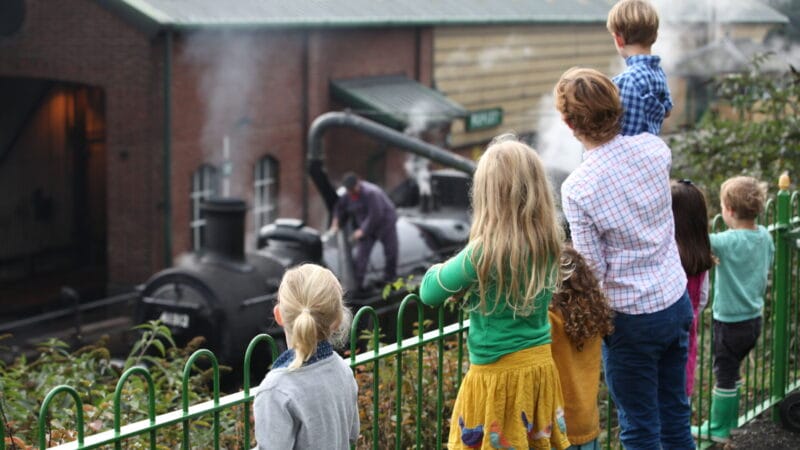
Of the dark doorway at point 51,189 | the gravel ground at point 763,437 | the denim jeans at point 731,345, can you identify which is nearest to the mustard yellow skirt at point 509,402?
the denim jeans at point 731,345

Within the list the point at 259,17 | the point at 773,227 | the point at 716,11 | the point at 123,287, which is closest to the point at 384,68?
the point at 259,17

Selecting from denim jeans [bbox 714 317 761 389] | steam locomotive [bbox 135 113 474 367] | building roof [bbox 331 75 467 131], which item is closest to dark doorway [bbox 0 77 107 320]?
building roof [bbox 331 75 467 131]

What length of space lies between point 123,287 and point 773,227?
12.1 metres

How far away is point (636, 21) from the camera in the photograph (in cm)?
430

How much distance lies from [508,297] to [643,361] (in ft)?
2.57

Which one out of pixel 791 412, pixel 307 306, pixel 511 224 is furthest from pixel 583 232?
pixel 791 412

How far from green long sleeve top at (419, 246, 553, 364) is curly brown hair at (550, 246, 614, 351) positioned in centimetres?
14

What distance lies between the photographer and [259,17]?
57.9 feet

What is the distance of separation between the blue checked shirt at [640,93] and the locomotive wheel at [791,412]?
2.55 metres

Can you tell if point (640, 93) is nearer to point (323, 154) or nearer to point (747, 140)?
point (747, 140)

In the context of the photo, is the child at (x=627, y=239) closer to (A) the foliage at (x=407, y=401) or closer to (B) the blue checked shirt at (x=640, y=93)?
(B) the blue checked shirt at (x=640, y=93)

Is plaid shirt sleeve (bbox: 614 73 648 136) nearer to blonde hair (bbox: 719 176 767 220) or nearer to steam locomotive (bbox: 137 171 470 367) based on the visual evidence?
blonde hair (bbox: 719 176 767 220)

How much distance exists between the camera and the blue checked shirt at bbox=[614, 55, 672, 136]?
423cm

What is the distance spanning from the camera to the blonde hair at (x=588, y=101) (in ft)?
12.7
